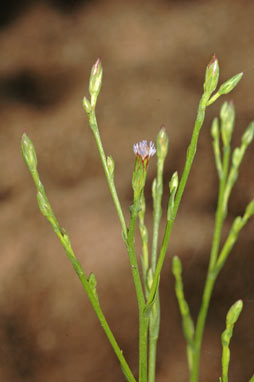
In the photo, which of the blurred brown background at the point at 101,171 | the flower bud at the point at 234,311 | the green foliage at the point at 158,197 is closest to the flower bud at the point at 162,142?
the green foliage at the point at 158,197

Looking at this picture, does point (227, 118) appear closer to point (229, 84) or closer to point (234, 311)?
point (229, 84)

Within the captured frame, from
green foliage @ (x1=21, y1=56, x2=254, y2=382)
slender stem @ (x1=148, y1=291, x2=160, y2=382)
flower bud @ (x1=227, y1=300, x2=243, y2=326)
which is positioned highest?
green foliage @ (x1=21, y1=56, x2=254, y2=382)

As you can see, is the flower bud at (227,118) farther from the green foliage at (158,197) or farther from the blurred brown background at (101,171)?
the blurred brown background at (101,171)

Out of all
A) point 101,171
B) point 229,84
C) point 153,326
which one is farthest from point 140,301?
point 101,171

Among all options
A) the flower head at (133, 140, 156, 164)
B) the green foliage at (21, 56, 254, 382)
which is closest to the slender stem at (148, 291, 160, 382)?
the green foliage at (21, 56, 254, 382)

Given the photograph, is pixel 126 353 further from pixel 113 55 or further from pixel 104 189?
pixel 113 55

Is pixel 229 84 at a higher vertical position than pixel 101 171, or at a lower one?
higher

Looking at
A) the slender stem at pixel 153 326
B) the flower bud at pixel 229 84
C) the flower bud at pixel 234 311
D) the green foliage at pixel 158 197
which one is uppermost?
the flower bud at pixel 229 84

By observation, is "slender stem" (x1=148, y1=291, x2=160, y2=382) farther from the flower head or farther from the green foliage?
the flower head

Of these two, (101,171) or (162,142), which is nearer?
(162,142)
